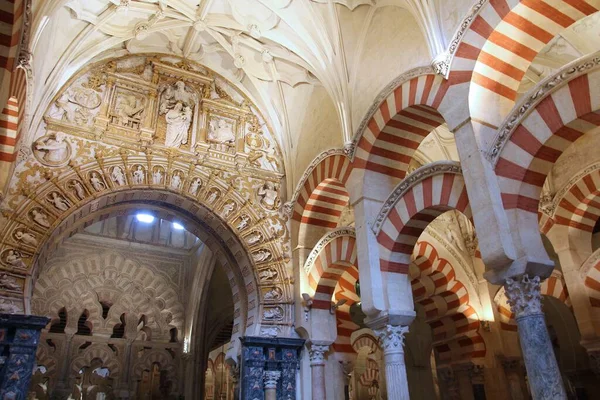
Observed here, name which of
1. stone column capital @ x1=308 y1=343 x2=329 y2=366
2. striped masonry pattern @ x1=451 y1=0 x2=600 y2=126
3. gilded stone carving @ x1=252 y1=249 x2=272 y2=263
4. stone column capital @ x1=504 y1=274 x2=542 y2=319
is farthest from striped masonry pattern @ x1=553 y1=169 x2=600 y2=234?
gilded stone carving @ x1=252 y1=249 x2=272 y2=263

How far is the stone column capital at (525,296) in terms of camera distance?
423 centimetres

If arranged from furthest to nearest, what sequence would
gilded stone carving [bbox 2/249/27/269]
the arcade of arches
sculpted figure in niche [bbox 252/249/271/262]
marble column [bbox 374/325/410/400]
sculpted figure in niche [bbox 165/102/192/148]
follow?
sculpted figure in niche [bbox 165/102/192/148], sculpted figure in niche [bbox 252/249/271/262], gilded stone carving [bbox 2/249/27/269], marble column [bbox 374/325/410/400], the arcade of arches

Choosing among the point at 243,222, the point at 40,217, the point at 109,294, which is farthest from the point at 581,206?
the point at 109,294

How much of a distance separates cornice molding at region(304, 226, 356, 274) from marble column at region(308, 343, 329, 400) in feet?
4.17

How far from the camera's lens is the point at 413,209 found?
6.04 m

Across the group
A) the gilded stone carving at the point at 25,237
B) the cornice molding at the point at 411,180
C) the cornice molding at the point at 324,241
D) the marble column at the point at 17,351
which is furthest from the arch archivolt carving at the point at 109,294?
the cornice molding at the point at 411,180

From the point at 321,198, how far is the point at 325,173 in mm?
659

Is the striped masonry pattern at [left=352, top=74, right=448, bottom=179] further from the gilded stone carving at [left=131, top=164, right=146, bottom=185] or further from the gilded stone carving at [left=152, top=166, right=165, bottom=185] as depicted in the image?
the gilded stone carving at [left=131, top=164, right=146, bottom=185]

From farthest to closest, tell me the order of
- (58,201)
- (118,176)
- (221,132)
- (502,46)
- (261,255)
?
(221,132) < (261,255) < (118,176) < (58,201) < (502,46)

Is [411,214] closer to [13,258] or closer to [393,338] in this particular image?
[393,338]

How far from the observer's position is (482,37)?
17.3 feet

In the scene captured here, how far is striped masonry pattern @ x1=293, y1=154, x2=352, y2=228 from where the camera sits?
820cm

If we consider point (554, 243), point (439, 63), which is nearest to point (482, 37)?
point (439, 63)

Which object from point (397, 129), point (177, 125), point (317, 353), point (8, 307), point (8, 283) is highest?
point (177, 125)
